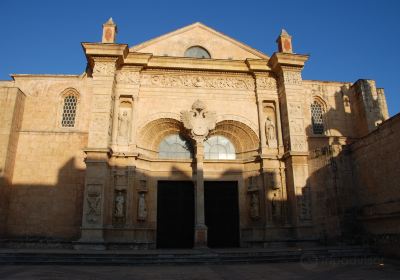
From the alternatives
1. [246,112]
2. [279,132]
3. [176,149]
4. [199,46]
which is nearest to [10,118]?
[176,149]

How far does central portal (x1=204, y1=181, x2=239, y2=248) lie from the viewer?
15977 mm

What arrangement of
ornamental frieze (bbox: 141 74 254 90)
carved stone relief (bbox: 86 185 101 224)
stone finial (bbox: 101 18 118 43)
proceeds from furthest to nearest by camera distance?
ornamental frieze (bbox: 141 74 254 90) < stone finial (bbox: 101 18 118 43) < carved stone relief (bbox: 86 185 101 224)

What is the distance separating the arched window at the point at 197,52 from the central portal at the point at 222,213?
24.0ft

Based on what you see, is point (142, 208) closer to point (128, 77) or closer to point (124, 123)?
point (124, 123)

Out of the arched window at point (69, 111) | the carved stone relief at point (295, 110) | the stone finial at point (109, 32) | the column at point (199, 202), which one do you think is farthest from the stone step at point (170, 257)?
the stone finial at point (109, 32)

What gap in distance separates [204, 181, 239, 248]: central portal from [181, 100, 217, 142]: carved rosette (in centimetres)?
261

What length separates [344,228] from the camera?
13.9m

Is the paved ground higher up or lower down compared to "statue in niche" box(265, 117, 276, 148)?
lower down

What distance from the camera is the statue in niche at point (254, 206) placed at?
15711 millimetres

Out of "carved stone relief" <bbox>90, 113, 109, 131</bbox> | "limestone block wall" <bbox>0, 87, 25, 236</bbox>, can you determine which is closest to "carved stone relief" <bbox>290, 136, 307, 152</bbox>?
"carved stone relief" <bbox>90, 113, 109, 131</bbox>

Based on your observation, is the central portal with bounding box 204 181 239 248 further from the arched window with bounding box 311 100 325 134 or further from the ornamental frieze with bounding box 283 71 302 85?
the arched window with bounding box 311 100 325 134

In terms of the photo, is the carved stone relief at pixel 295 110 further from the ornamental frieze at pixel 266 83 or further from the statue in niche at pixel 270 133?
the ornamental frieze at pixel 266 83

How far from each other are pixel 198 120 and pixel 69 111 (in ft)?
23.9

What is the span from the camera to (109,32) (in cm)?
1680
